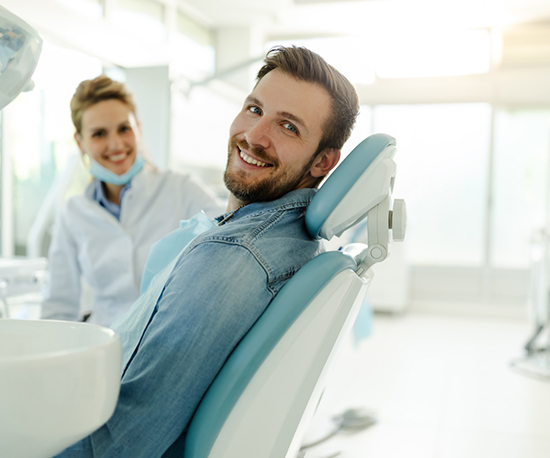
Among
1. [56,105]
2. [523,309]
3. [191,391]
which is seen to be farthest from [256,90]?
[523,309]

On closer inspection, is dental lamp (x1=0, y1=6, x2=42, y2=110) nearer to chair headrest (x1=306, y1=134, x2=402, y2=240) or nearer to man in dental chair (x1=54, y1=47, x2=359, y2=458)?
man in dental chair (x1=54, y1=47, x2=359, y2=458)

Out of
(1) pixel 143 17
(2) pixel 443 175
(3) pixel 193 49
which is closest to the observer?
(1) pixel 143 17

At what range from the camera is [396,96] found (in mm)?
5375

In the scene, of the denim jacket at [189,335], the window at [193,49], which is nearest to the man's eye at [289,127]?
the denim jacket at [189,335]

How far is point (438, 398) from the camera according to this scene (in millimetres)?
2893

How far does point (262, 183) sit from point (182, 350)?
390 millimetres

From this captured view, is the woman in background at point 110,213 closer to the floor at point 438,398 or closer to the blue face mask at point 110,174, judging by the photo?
the blue face mask at point 110,174

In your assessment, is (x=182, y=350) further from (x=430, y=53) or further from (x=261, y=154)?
(x=430, y=53)

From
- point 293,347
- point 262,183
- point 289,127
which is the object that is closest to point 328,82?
point 289,127

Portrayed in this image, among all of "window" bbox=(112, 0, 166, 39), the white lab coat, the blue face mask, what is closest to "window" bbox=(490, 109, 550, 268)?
"window" bbox=(112, 0, 166, 39)

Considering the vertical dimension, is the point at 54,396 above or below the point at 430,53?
below

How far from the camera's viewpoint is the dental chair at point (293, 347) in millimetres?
764

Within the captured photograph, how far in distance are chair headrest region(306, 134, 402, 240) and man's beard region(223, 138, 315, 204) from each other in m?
0.16

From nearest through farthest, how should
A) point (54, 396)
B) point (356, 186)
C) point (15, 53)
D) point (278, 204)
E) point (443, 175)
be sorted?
point (54, 396) < point (15, 53) < point (356, 186) < point (278, 204) < point (443, 175)
